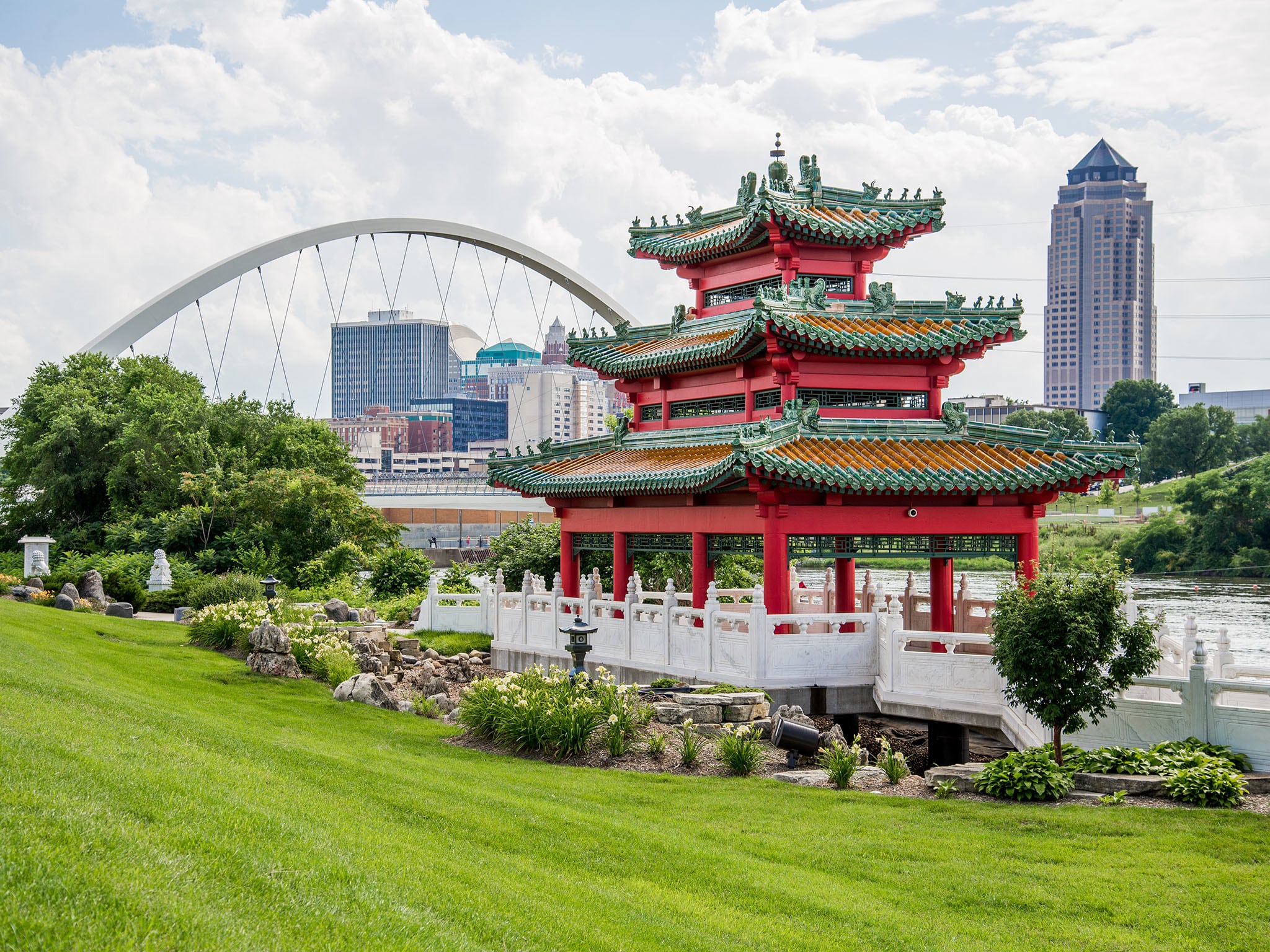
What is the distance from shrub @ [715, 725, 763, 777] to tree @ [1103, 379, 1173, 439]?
109 m

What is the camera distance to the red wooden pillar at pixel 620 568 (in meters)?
23.2

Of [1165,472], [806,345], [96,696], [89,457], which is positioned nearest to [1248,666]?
[806,345]

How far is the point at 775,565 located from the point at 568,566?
7079mm

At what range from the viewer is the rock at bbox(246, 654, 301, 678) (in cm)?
2117

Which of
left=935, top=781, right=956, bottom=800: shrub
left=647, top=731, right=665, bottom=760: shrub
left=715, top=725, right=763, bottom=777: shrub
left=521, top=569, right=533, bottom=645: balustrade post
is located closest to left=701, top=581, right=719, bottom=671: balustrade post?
left=647, top=731, right=665, bottom=760: shrub

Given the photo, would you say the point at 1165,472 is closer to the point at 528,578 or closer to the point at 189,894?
the point at 528,578

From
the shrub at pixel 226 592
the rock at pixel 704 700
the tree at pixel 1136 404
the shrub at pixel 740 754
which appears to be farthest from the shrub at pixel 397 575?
the tree at pixel 1136 404

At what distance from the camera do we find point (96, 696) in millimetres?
13086

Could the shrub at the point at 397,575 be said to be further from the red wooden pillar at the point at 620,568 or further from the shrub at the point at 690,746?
the shrub at the point at 690,746

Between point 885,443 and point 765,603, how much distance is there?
11.8ft

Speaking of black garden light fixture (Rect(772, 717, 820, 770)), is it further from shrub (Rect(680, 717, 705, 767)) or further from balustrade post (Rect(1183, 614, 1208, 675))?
balustrade post (Rect(1183, 614, 1208, 675))

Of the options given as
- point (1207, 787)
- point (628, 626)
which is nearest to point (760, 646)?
point (628, 626)

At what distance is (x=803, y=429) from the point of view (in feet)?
64.7

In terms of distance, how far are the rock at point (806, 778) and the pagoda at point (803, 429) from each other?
206 inches
